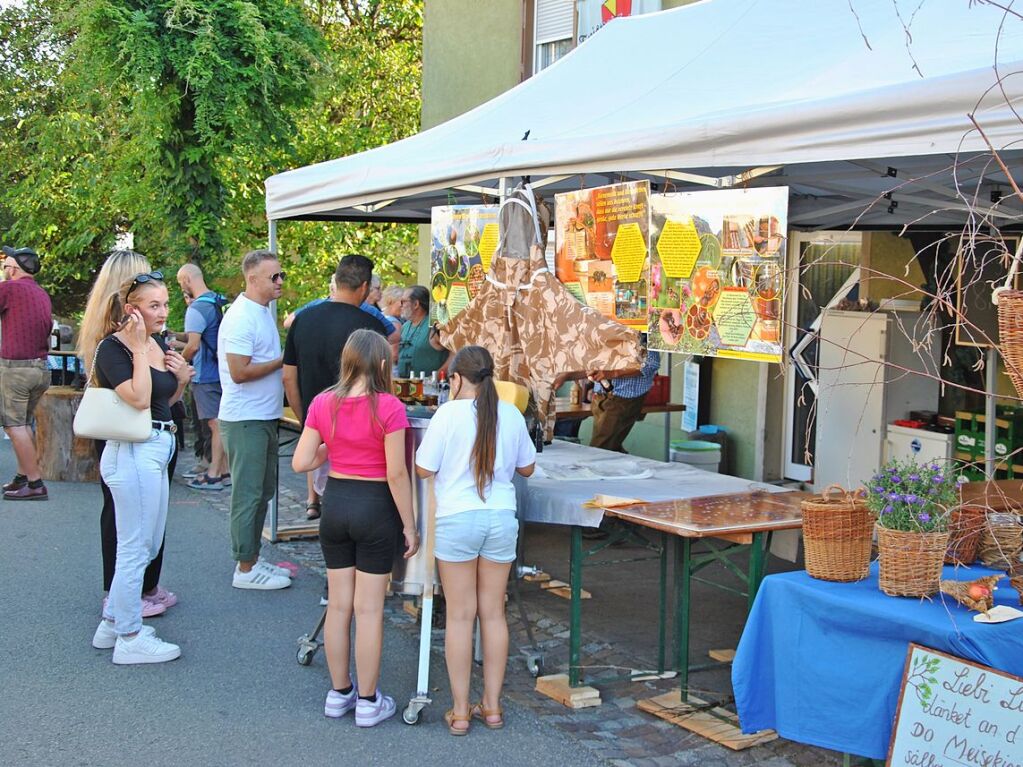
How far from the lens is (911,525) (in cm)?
369

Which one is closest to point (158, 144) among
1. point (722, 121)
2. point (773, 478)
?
point (773, 478)

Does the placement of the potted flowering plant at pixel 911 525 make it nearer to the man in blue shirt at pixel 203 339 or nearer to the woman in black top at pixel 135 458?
the woman in black top at pixel 135 458

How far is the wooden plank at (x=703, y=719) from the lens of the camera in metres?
4.44

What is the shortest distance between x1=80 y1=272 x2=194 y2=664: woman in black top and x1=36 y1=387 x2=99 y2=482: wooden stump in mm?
4962

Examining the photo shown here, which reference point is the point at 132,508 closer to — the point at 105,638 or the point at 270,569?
the point at 105,638

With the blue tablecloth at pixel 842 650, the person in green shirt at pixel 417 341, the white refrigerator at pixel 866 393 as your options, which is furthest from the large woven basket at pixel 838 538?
the person in green shirt at pixel 417 341

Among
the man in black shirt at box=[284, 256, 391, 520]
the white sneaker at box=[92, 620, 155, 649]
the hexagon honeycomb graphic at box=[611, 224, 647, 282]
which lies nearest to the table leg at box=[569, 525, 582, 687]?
the hexagon honeycomb graphic at box=[611, 224, 647, 282]

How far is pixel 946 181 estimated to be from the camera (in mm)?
5473

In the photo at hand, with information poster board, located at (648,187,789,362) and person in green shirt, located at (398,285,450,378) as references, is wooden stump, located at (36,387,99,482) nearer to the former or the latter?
person in green shirt, located at (398,285,450,378)

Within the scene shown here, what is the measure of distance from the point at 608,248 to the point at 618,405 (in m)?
3.70

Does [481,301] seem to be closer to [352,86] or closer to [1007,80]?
[1007,80]

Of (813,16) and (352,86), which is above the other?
(352,86)

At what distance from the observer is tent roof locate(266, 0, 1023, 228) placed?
3605 mm

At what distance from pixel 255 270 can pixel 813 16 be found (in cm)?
332
